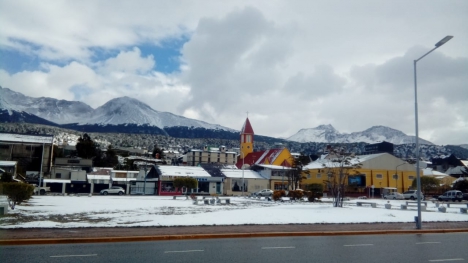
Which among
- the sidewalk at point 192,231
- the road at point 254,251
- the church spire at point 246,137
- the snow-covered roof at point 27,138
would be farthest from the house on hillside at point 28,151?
the road at point 254,251

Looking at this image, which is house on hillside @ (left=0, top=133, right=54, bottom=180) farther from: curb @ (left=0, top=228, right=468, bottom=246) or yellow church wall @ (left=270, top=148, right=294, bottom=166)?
curb @ (left=0, top=228, right=468, bottom=246)

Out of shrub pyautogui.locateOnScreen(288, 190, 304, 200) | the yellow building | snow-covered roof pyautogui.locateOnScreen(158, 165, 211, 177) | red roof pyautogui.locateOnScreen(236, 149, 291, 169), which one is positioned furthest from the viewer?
red roof pyautogui.locateOnScreen(236, 149, 291, 169)

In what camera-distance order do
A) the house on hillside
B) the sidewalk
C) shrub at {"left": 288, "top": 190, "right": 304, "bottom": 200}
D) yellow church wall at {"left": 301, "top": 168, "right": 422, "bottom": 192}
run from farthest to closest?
the house on hillside
yellow church wall at {"left": 301, "top": 168, "right": 422, "bottom": 192}
shrub at {"left": 288, "top": 190, "right": 304, "bottom": 200}
the sidewalk

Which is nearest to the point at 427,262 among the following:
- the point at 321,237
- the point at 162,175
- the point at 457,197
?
the point at 321,237

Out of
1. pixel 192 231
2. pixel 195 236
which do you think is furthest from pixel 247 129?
pixel 195 236

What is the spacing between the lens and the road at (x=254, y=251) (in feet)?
35.8

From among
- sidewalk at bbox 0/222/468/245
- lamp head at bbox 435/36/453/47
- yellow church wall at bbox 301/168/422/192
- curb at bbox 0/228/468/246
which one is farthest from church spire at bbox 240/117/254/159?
lamp head at bbox 435/36/453/47

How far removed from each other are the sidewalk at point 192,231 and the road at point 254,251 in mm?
735

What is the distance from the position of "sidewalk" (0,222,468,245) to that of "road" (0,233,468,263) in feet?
2.41

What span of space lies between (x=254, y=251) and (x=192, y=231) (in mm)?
4807

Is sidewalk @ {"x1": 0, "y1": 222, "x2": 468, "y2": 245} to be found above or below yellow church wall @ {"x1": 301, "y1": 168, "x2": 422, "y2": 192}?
below

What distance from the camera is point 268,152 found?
103875 mm

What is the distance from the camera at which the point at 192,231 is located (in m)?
16.6

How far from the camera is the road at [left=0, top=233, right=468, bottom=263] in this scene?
1092cm
